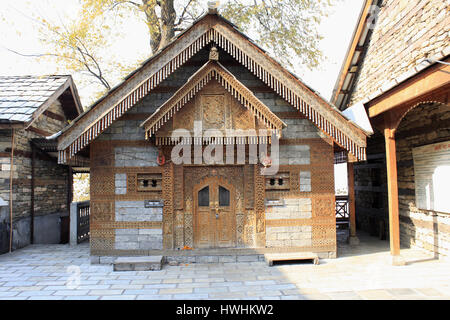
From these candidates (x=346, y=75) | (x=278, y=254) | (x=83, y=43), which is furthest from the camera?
(x=83, y=43)

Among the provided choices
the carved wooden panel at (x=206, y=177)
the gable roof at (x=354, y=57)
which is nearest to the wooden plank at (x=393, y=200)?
the carved wooden panel at (x=206, y=177)

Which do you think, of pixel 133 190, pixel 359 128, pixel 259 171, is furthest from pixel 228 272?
pixel 359 128

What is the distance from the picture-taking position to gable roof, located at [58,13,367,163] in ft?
23.1

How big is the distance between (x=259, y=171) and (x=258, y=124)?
1359 millimetres

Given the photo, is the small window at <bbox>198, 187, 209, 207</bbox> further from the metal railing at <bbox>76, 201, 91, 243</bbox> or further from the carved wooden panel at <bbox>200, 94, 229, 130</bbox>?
the metal railing at <bbox>76, 201, 91, 243</bbox>

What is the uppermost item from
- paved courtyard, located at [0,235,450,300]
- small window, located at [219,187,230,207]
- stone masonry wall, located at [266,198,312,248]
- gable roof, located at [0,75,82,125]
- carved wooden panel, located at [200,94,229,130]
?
gable roof, located at [0,75,82,125]

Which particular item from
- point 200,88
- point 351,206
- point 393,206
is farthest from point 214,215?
point 351,206

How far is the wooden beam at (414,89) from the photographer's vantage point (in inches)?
206

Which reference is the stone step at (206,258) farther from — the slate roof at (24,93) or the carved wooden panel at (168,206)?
the slate roof at (24,93)

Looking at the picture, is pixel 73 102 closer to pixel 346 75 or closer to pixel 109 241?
pixel 109 241

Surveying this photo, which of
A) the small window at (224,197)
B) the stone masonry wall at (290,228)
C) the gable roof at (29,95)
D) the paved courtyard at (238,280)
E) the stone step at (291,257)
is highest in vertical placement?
the gable roof at (29,95)

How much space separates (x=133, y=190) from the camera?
7715 mm

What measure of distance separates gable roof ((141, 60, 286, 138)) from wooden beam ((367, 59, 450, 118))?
2498 mm

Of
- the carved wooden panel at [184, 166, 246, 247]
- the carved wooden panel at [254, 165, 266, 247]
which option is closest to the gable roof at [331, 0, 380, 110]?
the carved wooden panel at [254, 165, 266, 247]
